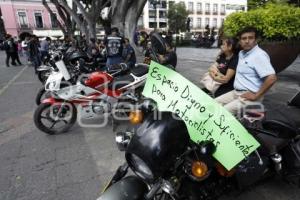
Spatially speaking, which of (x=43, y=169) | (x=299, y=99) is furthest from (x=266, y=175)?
(x=43, y=169)

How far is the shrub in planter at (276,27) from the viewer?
6.32m

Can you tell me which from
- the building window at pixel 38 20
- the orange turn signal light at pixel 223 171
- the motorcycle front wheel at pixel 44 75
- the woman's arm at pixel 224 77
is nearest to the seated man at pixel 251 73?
the woman's arm at pixel 224 77

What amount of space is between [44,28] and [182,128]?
52.0m

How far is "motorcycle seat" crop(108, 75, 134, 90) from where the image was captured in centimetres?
457

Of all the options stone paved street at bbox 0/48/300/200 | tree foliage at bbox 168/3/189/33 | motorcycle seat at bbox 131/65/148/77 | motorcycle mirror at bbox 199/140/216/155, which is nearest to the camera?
motorcycle mirror at bbox 199/140/216/155

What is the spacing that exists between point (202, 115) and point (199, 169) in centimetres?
35

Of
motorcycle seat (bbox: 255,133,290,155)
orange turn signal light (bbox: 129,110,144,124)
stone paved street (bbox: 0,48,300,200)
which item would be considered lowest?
stone paved street (bbox: 0,48,300,200)

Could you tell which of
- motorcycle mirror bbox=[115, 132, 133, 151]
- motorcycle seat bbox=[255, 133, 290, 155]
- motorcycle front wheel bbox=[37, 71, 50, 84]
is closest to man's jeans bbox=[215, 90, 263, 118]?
motorcycle seat bbox=[255, 133, 290, 155]

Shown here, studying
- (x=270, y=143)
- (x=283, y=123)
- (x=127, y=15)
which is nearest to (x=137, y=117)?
(x=270, y=143)

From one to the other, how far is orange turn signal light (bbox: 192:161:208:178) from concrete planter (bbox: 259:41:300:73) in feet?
18.0

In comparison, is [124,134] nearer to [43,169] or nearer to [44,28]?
[43,169]

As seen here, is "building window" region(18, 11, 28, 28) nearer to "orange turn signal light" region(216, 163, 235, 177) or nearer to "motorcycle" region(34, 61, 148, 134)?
"motorcycle" region(34, 61, 148, 134)

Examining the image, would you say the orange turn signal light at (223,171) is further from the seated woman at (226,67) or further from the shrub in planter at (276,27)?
the shrub in planter at (276,27)

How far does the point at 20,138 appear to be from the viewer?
14.9 feet
